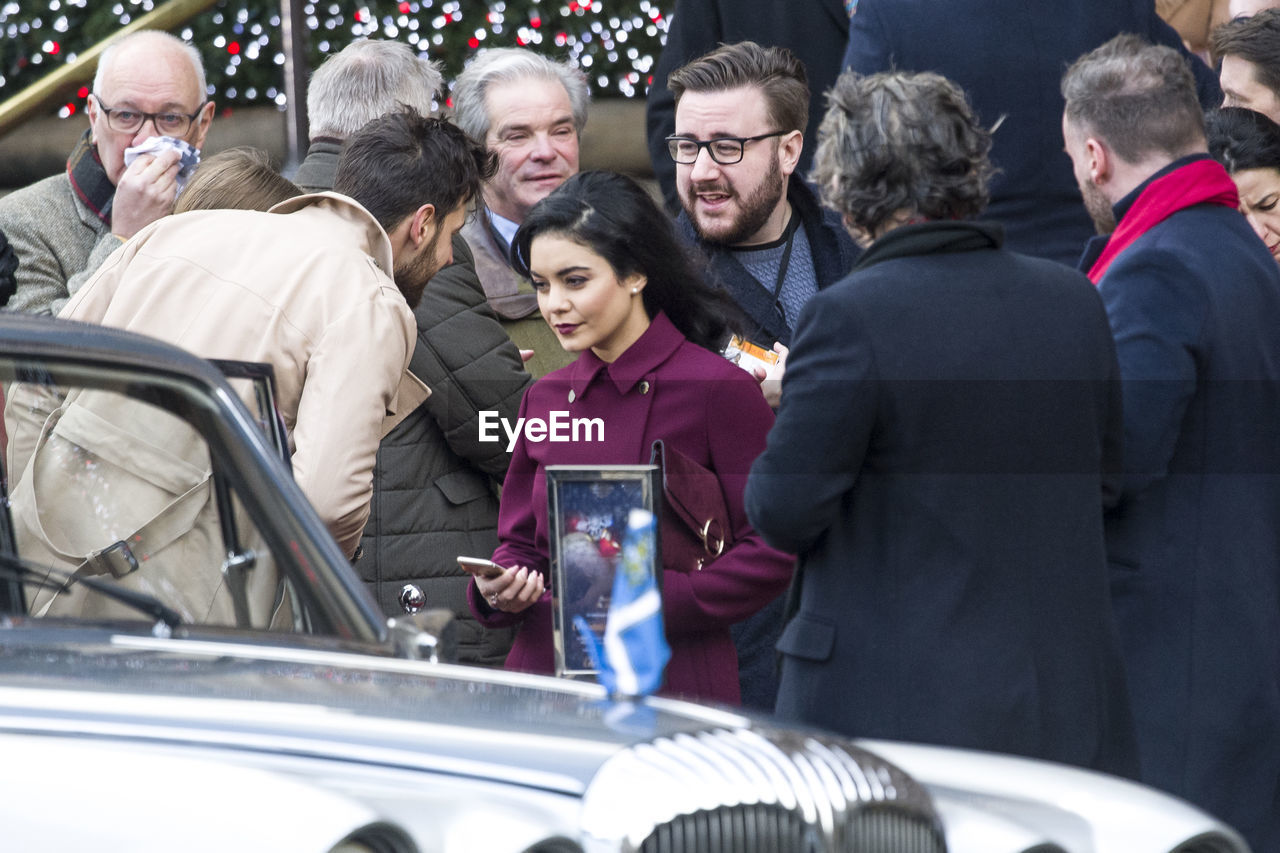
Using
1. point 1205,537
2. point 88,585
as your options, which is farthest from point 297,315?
point 1205,537

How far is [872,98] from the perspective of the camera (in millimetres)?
3420

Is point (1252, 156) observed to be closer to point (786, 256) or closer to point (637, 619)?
point (786, 256)

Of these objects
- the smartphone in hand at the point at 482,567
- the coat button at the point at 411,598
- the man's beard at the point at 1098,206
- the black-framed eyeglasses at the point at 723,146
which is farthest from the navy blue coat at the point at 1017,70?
the smartphone in hand at the point at 482,567

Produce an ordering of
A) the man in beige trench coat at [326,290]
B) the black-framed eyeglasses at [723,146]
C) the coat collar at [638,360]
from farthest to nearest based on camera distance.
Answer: the black-framed eyeglasses at [723,146] → the coat collar at [638,360] → the man in beige trench coat at [326,290]

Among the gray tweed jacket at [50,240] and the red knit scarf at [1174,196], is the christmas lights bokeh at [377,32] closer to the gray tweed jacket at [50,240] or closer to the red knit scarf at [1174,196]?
the gray tweed jacket at [50,240]

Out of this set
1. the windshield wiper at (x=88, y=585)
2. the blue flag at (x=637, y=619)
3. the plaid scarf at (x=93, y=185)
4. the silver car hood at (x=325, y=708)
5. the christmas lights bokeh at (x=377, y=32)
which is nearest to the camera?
the silver car hood at (x=325, y=708)

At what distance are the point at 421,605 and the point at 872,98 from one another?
6.22 feet

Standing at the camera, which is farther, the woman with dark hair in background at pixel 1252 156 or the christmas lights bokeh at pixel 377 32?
the christmas lights bokeh at pixel 377 32

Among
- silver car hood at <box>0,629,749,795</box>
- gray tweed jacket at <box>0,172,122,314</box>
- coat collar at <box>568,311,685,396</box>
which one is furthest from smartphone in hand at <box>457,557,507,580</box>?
gray tweed jacket at <box>0,172,122,314</box>

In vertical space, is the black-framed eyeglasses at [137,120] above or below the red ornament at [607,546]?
above

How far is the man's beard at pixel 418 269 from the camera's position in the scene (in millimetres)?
4535

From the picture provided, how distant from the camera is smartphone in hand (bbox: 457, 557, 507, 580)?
366cm

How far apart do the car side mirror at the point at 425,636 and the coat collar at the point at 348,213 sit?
1533 millimetres

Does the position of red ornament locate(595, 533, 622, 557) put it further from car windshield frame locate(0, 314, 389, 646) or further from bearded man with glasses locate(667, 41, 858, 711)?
bearded man with glasses locate(667, 41, 858, 711)
